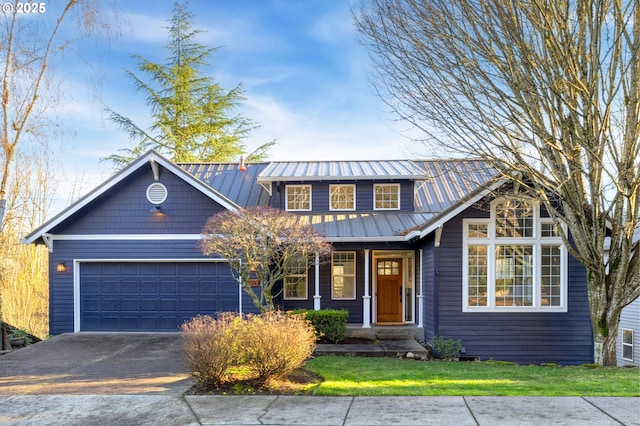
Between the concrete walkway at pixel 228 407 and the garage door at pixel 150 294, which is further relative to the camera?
the garage door at pixel 150 294

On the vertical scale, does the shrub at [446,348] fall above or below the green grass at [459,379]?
below

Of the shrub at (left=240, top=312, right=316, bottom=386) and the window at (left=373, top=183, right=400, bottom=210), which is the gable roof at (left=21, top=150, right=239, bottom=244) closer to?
the window at (left=373, top=183, right=400, bottom=210)

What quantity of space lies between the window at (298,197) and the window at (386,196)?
208 centimetres

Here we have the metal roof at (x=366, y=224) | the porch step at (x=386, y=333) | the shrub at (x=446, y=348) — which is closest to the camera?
the shrub at (x=446, y=348)

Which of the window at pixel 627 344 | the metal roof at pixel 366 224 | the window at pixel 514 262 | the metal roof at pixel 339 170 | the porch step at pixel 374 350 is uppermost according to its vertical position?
the metal roof at pixel 339 170

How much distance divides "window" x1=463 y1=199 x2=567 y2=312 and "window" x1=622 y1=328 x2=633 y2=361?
7.48 m

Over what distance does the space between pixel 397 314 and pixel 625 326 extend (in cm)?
857

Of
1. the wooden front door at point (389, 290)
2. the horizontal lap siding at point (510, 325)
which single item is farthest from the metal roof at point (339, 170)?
the horizontal lap siding at point (510, 325)

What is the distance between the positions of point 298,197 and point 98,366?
25.6ft

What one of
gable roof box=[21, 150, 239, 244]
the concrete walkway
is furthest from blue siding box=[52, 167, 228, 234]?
the concrete walkway

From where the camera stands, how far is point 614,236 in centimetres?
1045

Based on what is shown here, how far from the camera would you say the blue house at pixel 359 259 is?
1186 centimetres
